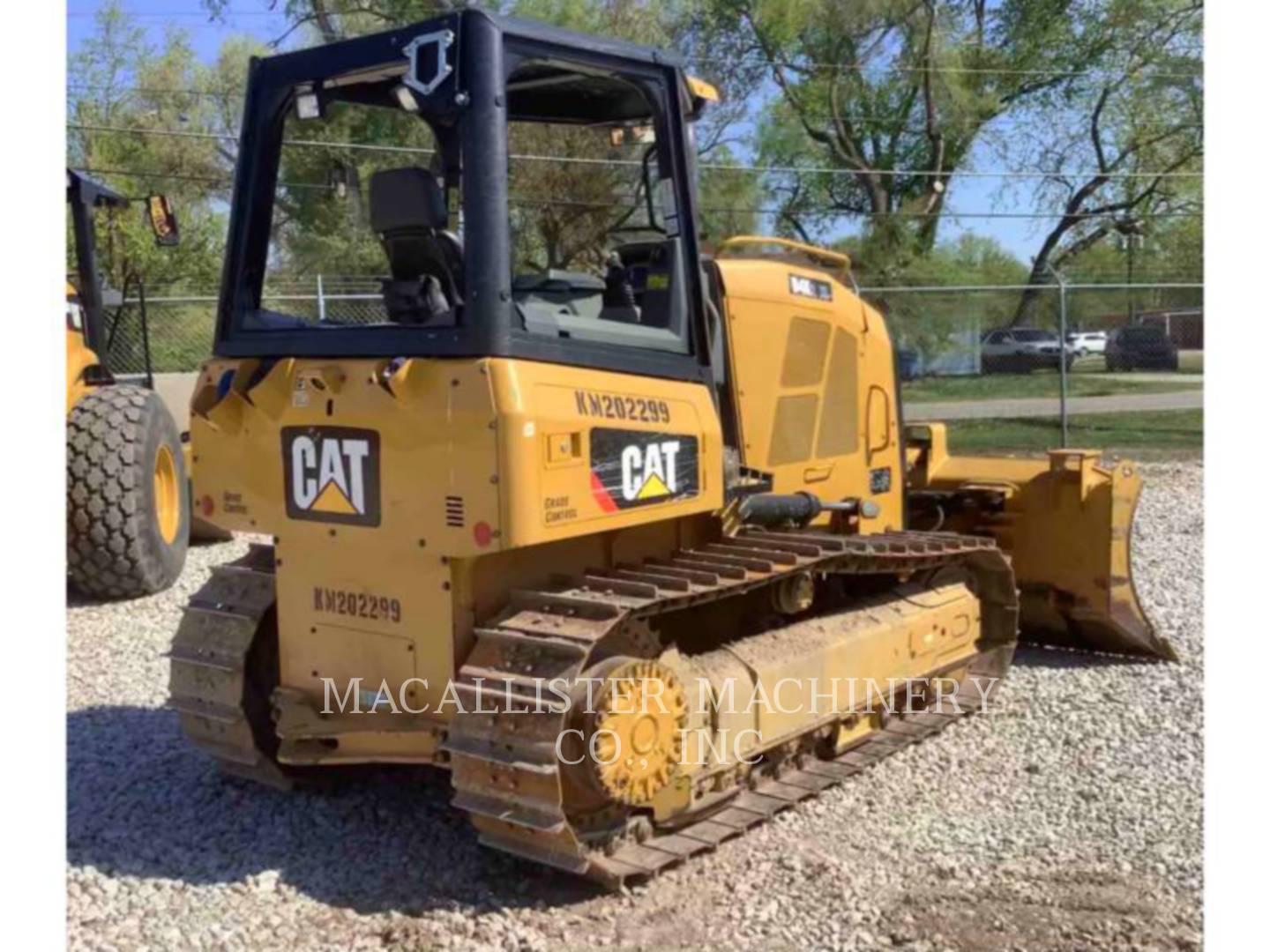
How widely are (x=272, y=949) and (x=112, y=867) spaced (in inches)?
35.2

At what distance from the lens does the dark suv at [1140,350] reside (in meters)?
18.6

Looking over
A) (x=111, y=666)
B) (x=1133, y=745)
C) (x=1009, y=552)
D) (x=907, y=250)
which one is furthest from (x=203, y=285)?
(x=1133, y=745)

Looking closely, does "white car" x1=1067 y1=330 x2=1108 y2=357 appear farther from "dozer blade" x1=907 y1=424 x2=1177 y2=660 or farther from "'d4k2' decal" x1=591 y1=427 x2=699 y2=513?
"'d4k2' decal" x1=591 y1=427 x2=699 y2=513

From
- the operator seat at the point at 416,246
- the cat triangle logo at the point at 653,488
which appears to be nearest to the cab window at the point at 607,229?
the operator seat at the point at 416,246

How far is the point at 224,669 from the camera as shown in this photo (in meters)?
4.66

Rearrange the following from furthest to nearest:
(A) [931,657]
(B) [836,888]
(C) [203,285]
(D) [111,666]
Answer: (C) [203,285] < (D) [111,666] < (A) [931,657] < (B) [836,888]

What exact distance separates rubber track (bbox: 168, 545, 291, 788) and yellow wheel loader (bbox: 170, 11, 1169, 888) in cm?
1

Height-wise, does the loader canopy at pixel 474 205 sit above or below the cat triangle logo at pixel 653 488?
above

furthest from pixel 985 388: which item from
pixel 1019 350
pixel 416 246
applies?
pixel 416 246

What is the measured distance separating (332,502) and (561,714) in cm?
113

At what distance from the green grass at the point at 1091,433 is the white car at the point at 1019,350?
1.36m

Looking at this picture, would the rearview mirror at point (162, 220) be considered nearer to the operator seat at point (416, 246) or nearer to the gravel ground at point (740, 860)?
the gravel ground at point (740, 860)

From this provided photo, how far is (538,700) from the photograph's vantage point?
3752 mm

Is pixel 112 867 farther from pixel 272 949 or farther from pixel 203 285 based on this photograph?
pixel 203 285
